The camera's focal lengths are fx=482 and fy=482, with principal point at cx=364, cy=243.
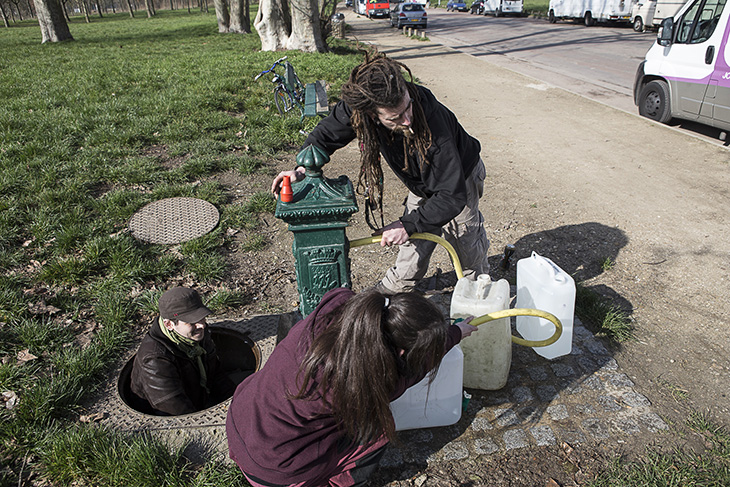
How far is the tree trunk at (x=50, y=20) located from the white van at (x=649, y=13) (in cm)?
2164

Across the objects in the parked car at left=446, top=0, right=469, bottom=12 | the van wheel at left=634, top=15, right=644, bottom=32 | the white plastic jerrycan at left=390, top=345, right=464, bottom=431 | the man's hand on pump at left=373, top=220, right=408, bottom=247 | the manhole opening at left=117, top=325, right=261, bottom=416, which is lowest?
the manhole opening at left=117, top=325, right=261, bottom=416

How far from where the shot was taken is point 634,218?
4.73m

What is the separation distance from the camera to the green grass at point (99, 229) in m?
2.29

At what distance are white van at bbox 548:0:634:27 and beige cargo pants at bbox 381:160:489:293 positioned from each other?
69.9 feet

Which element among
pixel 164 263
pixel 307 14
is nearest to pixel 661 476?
pixel 164 263

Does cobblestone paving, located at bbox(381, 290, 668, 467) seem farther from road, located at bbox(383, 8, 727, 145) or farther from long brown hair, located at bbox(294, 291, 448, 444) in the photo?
road, located at bbox(383, 8, 727, 145)

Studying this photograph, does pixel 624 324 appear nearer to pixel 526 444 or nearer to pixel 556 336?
pixel 556 336

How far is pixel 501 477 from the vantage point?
7.36ft

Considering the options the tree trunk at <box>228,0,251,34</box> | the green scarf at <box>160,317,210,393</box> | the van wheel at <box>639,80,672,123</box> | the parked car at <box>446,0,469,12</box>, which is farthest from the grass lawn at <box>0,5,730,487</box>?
the parked car at <box>446,0,469,12</box>

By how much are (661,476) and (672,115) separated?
21.5 feet

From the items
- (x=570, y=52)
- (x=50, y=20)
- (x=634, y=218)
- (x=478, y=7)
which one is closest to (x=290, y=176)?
(x=634, y=218)

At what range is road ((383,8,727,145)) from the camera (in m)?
9.53

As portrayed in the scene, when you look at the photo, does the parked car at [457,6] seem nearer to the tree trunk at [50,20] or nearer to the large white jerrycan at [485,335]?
the tree trunk at [50,20]

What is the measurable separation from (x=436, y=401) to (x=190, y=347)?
1.38 meters
